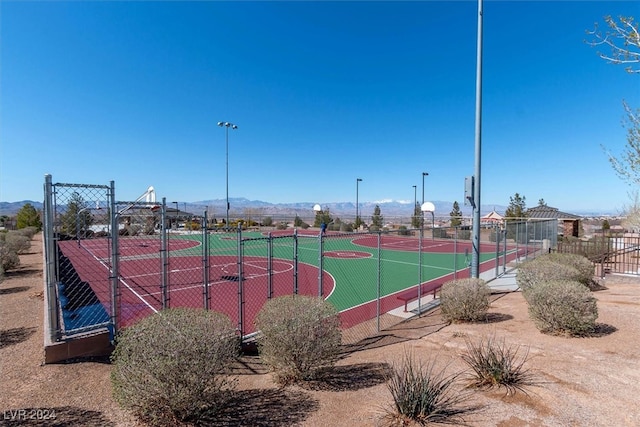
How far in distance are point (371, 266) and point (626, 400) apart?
15.9 m

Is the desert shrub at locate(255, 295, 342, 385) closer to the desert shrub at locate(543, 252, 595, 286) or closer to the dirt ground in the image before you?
the dirt ground

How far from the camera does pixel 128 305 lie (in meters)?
10.8

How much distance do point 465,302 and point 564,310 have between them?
6.29ft

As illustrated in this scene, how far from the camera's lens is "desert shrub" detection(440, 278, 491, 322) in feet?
26.2

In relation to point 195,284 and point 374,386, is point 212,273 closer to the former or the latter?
point 195,284

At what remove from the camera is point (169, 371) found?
3508 millimetres

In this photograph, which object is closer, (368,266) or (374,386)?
(374,386)

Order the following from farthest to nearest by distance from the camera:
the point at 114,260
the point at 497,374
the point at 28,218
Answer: the point at 28,218 < the point at 114,260 < the point at 497,374

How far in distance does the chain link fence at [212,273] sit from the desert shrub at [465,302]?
4.97 feet

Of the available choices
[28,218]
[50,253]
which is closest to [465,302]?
Result: [50,253]

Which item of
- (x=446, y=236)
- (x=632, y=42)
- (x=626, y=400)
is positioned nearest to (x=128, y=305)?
(x=626, y=400)

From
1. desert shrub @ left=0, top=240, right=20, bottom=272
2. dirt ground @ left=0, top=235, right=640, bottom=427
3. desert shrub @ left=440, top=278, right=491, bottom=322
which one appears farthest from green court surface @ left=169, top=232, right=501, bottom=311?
desert shrub @ left=0, top=240, right=20, bottom=272

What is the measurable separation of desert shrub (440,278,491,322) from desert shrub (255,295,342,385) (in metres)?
4.13

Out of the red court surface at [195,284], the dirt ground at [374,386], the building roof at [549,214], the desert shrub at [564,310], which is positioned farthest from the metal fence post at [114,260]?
the building roof at [549,214]
